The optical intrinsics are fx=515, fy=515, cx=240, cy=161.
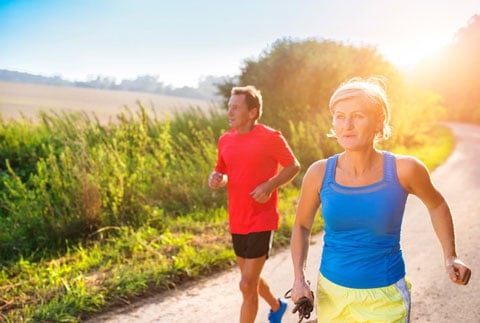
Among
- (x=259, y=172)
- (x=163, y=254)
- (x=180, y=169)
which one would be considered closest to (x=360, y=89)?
(x=259, y=172)

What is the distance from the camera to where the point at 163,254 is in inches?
252

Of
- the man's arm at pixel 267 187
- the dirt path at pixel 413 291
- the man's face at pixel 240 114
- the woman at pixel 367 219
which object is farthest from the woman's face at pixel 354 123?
the dirt path at pixel 413 291

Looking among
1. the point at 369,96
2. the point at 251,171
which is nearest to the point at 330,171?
the point at 369,96

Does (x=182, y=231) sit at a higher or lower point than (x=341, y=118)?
lower

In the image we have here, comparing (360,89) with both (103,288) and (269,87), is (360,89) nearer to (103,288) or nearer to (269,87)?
(103,288)

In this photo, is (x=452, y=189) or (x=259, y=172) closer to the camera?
(x=259, y=172)

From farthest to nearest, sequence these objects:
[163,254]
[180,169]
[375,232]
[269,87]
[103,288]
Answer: [269,87] < [180,169] < [163,254] < [103,288] < [375,232]

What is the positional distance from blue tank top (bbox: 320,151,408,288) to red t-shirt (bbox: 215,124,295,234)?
5.67 feet

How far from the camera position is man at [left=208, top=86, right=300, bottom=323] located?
4062 millimetres

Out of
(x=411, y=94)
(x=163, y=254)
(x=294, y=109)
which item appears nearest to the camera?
(x=163, y=254)

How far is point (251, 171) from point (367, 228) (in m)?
1.91

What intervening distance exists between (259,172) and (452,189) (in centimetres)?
817

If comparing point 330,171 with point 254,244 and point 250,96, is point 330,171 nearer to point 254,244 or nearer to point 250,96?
point 254,244

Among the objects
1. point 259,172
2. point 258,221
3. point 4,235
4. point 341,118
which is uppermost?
point 341,118
